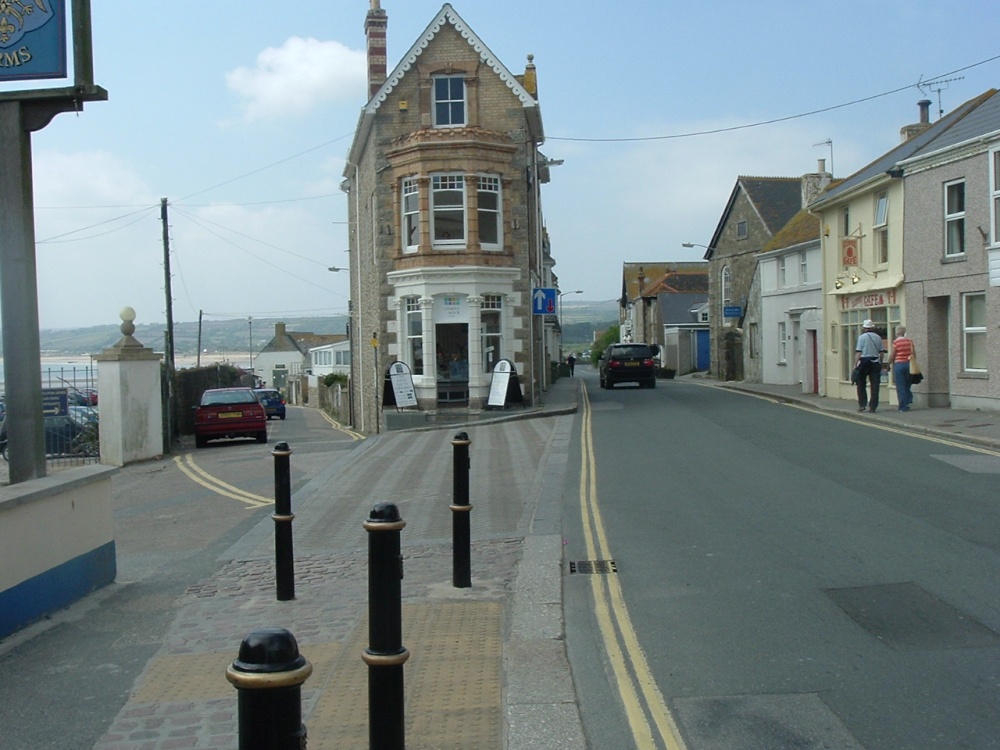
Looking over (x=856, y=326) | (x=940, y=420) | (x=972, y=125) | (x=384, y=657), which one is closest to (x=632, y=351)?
(x=856, y=326)

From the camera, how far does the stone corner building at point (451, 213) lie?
25.9m

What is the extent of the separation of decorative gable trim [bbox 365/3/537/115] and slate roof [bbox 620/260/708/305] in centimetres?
4823

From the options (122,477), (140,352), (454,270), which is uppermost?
(454,270)

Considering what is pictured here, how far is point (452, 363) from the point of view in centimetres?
2767

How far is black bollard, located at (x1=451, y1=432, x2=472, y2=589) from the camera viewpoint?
7.51 meters

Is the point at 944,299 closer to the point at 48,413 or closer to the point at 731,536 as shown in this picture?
the point at 731,536

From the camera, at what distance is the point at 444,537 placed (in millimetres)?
9852

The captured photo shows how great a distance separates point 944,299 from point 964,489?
12.1 metres

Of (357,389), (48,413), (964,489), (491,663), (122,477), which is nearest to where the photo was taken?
(491,663)

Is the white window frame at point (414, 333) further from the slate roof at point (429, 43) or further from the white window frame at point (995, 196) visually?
Result: the white window frame at point (995, 196)

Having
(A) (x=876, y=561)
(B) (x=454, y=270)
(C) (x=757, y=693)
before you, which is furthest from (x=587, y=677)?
(B) (x=454, y=270)

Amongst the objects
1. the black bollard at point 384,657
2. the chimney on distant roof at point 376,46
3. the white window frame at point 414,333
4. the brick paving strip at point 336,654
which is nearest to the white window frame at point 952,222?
the white window frame at point 414,333

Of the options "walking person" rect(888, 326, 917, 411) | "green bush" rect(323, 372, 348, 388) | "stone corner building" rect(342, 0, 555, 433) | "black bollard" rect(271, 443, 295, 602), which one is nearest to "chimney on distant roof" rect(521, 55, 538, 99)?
"stone corner building" rect(342, 0, 555, 433)

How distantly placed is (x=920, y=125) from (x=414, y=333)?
1741 cm
